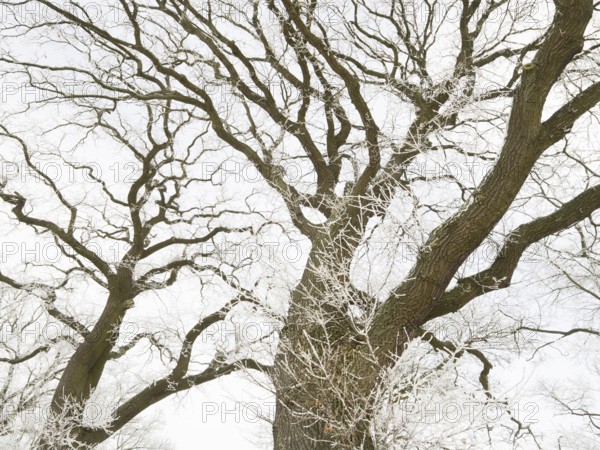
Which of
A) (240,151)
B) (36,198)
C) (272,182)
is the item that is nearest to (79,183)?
(36,198)

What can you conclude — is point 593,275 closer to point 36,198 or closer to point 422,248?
point 422,248

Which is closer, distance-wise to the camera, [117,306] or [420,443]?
[420,443]

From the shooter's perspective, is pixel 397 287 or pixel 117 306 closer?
pixel 397 287

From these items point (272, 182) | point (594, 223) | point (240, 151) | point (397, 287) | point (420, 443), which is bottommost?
point (420, 443)

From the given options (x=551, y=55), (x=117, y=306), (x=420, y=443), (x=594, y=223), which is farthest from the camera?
(x=117, y=306)

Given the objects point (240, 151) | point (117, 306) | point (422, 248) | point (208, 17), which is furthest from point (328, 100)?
point (117, 306)

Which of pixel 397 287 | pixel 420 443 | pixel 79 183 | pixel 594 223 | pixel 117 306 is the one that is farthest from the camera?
pixel 79 183

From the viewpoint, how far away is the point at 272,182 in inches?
245

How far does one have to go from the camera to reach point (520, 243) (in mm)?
4496

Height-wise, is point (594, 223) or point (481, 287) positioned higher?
point (594, 223)

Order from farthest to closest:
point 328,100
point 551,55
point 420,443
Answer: point 328,100 < point 551,55 < point 420,443

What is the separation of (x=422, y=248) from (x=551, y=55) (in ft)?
5.61

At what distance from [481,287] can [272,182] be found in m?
2.72

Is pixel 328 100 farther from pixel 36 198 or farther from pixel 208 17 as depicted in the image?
pixel 36 198
